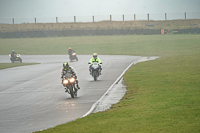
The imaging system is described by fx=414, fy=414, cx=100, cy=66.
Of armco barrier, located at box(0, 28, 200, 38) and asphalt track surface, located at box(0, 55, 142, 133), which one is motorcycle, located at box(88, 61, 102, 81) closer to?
asphalt track surface, located at box(0, 55, 142, 133)

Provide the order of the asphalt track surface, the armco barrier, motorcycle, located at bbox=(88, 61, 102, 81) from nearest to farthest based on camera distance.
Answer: the asphalt track surface, motorcycle, located at bbox=(88, 61, 102, 81), the armco barrier

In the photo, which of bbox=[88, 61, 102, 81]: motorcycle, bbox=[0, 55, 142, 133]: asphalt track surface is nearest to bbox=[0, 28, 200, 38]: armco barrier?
bbox=[0, 55, 142, 133]: asphalt track surface

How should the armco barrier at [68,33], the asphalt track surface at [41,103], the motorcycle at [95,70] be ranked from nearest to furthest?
1. the asphalt track surface at [41,103]
2. the motorcycle at [95,70]
3. the armco barrier at [68,33]

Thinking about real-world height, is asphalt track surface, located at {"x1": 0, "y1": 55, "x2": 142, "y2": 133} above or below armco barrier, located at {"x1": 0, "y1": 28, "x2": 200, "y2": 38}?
below

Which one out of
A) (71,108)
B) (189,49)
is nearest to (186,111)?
(71,108)

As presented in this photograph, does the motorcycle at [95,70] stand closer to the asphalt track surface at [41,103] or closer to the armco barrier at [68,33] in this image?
the asphalt track surface at [41,103]

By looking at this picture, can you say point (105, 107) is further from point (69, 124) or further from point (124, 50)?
point (124, 50)

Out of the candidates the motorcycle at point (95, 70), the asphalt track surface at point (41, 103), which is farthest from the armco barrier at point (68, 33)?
the motorcycle at point (95, 70)

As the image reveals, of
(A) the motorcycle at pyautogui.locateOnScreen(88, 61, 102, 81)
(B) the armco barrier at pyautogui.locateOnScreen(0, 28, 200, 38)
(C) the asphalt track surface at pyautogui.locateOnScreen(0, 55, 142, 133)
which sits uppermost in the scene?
(B) the armco barrier at pyautogui.locateOnScreen(0, 28, 200, 38)

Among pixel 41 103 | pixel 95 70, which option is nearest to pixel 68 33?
pixel 95 70

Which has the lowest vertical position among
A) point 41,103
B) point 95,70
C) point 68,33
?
point 41,103

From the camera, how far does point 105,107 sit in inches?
563

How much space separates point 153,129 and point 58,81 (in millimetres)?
15722

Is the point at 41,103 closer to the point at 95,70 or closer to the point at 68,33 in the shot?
the point at 95,70
